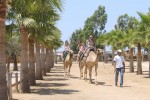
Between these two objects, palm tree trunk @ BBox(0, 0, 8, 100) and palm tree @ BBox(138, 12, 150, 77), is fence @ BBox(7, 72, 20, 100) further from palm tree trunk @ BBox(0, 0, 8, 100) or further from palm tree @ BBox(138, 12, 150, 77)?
palm tree @ BBox(138, 12, 150, 77)

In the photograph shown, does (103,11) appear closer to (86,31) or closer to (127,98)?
(86,31)

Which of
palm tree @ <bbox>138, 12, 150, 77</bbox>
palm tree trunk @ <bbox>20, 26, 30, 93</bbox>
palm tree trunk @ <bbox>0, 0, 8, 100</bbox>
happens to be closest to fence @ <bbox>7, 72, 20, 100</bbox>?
palm tree trunk @ <bbox>20, 26, 30, 93</bbox>

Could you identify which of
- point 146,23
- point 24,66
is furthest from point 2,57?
point 146,23

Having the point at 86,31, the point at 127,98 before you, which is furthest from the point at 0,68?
the point at 86,31

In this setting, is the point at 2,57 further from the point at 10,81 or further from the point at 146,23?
the point at 146,23

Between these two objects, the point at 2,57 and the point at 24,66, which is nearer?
the point at 2,57

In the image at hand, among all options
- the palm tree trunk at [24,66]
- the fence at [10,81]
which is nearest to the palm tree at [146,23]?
the palm tree trunk at [24,66]

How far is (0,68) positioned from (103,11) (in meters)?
74.2

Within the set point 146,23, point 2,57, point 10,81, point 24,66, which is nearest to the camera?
point 2,57

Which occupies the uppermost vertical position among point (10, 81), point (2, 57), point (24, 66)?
point (2, 57)

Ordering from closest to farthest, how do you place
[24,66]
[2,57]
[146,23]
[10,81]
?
[2,57], [10,81], [24,66], [146,23]

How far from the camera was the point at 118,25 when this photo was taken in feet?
293

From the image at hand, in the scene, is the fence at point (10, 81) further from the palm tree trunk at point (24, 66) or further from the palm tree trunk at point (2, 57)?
the palm tree trunk at point (2, 57)

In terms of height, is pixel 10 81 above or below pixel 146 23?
below
